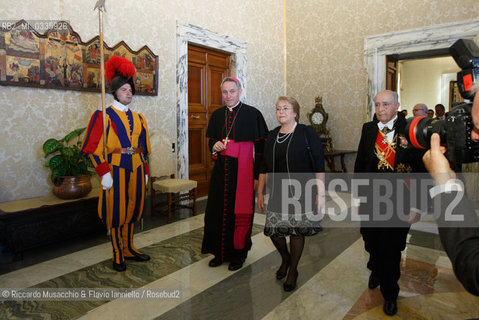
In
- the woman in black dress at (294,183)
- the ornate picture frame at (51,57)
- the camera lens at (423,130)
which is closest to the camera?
the camera lens at (423,130)

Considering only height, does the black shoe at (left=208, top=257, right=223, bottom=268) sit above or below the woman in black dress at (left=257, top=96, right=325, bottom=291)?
below

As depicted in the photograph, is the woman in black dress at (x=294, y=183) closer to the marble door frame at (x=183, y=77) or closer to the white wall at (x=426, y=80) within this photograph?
the marble door frame at (x=183, y=77)

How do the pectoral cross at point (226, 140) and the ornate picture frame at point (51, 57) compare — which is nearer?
the pectoral cross at point (226, 140)

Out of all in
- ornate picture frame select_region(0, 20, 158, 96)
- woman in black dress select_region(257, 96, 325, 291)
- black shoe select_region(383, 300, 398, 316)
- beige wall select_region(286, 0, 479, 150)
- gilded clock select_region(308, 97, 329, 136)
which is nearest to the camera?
black shoe select_region(383, 300, 398, 316)

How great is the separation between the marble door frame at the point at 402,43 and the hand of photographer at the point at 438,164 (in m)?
5.26

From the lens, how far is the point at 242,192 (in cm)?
279

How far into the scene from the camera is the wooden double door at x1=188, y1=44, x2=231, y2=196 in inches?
206

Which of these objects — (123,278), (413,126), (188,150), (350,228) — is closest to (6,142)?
(123,278)

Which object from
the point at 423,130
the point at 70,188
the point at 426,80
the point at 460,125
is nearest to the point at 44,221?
the point at 70,188

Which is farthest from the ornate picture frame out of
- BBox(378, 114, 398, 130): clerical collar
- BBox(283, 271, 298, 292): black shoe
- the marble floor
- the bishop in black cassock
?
BBox(378, 114, 398, 130): clerical collar

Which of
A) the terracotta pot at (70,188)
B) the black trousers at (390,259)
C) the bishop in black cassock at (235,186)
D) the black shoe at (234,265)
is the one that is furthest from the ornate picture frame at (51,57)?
the black trousers at (390,259)

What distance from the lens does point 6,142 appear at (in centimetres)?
317

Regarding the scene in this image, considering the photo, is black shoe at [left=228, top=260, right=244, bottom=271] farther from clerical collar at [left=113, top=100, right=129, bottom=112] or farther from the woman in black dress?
clerical collar at [left=113, top=100, right=129, bottom=112]

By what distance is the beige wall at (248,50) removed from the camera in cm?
329
